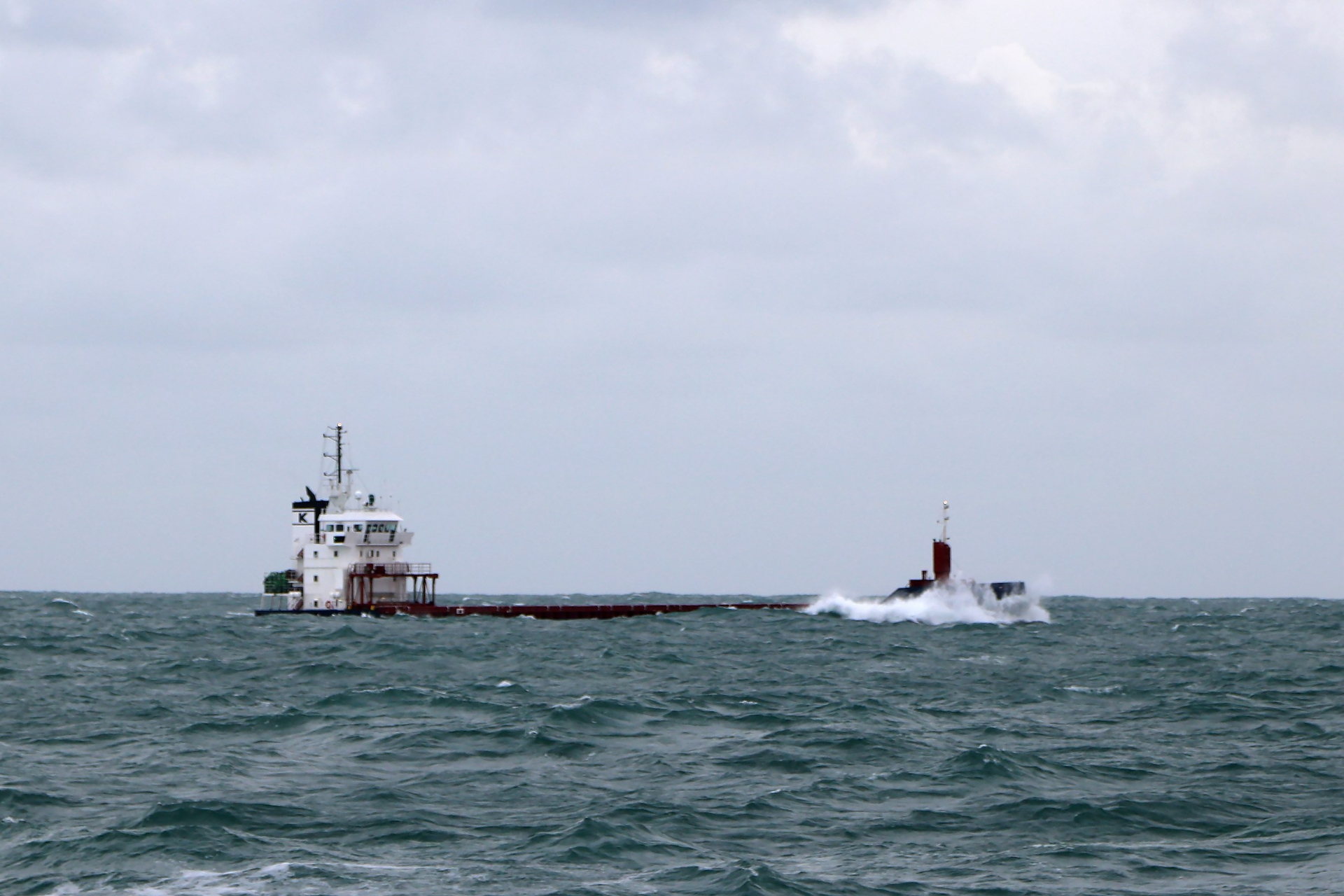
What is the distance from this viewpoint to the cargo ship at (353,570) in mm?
89438

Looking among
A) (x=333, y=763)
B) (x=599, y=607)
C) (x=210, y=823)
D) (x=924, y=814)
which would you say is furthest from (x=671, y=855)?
(x=599, y=607)

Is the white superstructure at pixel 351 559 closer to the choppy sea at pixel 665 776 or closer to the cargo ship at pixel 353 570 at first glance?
the cargo ship at pixel 353 570

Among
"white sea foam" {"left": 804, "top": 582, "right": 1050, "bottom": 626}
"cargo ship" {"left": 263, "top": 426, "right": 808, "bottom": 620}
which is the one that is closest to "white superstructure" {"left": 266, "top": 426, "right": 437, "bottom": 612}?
"cargo ship" {"left": 263, "top": 426, "right": 808, "bottom": 620}

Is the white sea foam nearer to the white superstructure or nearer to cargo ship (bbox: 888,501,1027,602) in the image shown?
cargo ship (bbox: 888,501,1027,602)

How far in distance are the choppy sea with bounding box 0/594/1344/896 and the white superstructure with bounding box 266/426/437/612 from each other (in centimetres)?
3518

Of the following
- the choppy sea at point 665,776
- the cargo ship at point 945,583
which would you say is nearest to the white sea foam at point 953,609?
the cargo ship at point 945,583

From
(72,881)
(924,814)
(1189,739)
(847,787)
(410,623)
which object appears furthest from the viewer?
(410,623)

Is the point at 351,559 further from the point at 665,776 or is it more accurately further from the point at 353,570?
the point at 665,776

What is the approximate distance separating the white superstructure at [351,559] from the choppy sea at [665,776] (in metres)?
35.2

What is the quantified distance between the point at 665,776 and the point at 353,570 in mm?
66278

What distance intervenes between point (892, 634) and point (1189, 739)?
130ft

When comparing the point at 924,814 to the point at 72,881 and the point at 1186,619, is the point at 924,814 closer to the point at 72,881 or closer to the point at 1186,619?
the point at 72,881

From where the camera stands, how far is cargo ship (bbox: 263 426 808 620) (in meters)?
89.4

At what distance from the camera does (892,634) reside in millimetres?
71562
